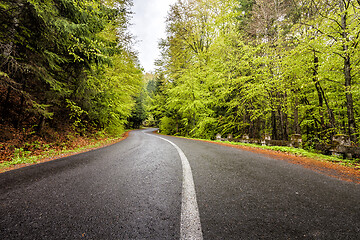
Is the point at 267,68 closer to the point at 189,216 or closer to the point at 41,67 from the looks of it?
the point at 189,216

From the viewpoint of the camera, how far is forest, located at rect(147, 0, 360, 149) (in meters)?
6.16

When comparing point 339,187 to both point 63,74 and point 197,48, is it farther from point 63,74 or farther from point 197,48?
point 197,48

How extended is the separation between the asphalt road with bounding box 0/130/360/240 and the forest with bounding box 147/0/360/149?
241 inches

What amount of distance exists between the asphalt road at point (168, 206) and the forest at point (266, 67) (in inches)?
241

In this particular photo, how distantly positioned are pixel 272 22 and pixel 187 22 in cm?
844

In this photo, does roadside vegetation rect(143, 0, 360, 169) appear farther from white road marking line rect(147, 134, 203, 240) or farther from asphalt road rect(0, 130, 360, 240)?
white road marking line rect(147, 134, 203, 240)

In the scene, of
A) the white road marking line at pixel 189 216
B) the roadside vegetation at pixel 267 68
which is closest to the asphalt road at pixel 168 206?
the white road marking line at pixel 189 216

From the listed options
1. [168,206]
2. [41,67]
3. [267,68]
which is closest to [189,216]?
[168,206]

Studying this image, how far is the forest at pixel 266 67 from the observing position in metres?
6.16

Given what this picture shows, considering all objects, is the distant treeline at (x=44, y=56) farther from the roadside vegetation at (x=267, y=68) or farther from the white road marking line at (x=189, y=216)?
the roadside vegetation at (x=267, y=68)

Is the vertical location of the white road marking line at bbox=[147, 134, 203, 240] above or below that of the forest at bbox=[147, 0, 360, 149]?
below

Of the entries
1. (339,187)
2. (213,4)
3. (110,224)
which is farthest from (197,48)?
(110,224)

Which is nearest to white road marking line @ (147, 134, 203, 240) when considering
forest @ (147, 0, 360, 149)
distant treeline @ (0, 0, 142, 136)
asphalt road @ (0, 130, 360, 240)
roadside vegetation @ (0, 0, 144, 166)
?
asphalt road @ (0, 130, 360, 240)

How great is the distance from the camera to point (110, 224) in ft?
3.93
